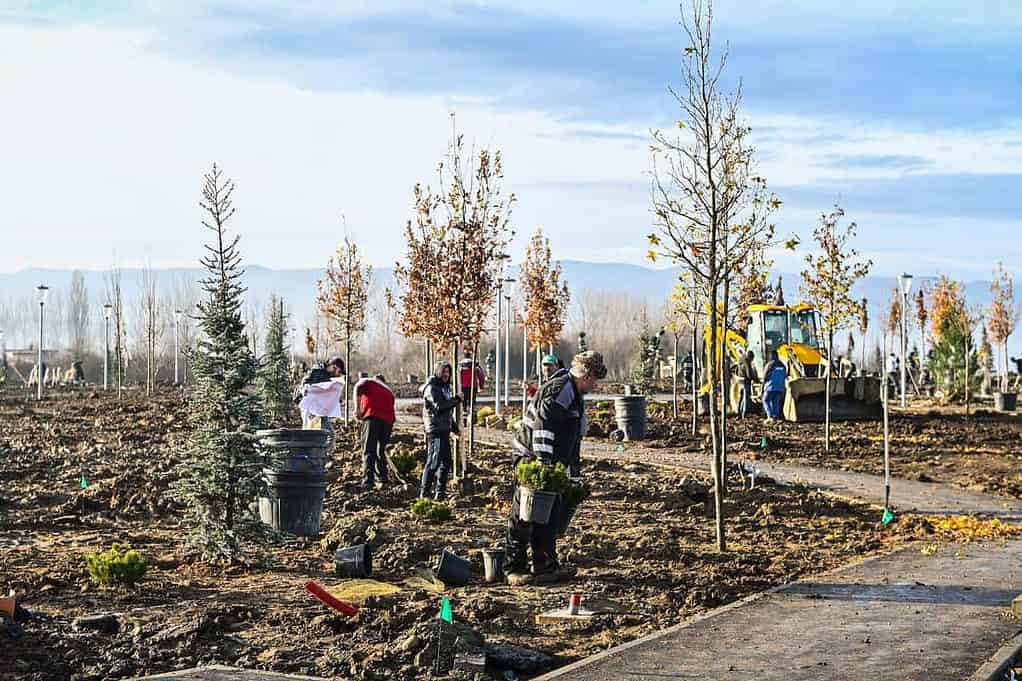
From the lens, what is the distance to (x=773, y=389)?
3114 centimetres

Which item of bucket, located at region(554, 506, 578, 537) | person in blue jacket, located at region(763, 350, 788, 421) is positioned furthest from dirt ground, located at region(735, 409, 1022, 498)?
bucket, located at region(554, 506, 578, 537)

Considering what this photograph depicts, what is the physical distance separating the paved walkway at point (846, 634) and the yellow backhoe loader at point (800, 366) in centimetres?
1792

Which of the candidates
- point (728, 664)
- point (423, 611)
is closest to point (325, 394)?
point (423, 611)

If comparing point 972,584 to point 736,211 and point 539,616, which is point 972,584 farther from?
point 736,211

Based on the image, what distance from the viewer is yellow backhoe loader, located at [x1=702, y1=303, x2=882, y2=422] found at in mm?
30516

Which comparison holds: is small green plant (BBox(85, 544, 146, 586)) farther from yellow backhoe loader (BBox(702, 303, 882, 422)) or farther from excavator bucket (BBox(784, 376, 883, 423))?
excavator bucket (BBox(784, 376, 883, 423))

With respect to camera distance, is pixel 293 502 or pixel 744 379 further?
pixel 744 379

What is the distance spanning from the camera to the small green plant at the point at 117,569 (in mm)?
10320

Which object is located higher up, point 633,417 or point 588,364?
point 588,364

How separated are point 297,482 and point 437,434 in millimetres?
3957

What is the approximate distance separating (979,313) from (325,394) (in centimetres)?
4155

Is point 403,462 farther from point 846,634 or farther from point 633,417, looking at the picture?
point 846,634

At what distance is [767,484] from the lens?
18453mm

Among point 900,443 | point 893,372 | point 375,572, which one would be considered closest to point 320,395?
point 375,572
